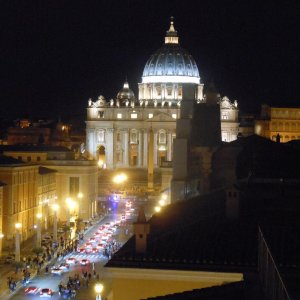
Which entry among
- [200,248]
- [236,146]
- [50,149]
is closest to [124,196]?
[50,149]

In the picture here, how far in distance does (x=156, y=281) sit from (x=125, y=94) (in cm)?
10588

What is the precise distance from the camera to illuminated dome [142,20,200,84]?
127250 mm

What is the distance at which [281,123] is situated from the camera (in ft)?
390

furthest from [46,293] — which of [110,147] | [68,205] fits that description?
[110,147]

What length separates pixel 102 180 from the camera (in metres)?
86.6

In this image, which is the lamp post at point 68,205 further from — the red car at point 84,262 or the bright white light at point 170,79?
the bright white light at point 170,79

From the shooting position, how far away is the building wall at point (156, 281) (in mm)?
→ 15203

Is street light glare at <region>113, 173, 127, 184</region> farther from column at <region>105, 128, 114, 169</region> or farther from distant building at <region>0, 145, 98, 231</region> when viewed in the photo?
column at <region>105, 128, 114, 169</region>

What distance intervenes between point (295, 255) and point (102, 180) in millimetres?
72328

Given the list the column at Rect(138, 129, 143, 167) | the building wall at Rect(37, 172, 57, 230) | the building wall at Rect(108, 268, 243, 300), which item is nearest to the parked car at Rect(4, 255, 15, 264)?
the building wall at Rect(37, 172, 57, 230)

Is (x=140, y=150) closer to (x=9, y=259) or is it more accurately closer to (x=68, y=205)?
(x=68, y=205)

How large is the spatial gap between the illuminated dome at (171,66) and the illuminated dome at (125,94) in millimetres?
6874

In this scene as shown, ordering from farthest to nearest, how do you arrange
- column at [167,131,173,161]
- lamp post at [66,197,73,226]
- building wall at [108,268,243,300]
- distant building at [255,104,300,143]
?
distant building at [255,104,300,143] < column at [167,131,173,161] < lamp post at [66,197,73,226] < building wall at [108,268,243,300]

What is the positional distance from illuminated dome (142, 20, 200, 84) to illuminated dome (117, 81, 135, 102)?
22.6 feet
